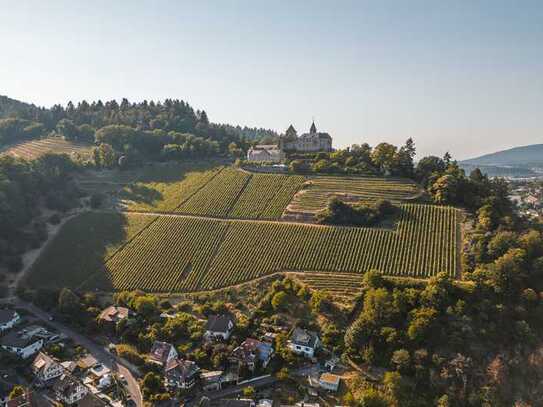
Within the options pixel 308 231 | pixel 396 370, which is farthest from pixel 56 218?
pixel 396 370

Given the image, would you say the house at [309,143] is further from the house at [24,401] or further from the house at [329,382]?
the house at [24,401]

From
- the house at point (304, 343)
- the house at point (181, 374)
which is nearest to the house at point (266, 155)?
the house at point (304, 343)

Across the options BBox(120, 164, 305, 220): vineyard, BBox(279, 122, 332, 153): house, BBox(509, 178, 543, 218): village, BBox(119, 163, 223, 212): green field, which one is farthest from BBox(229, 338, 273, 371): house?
BBox(509, 178, 543, 218): village

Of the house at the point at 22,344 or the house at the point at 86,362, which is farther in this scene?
the house at the point at 22,344

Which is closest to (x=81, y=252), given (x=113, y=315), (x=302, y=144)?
(x=113, y=315)

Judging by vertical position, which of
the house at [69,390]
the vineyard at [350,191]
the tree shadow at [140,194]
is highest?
the vineyard at [350,191]

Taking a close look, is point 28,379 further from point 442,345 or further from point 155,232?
point 442,345

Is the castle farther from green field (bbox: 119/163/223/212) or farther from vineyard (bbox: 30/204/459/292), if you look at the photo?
vineyard (bbox: 30/204/459/292)
